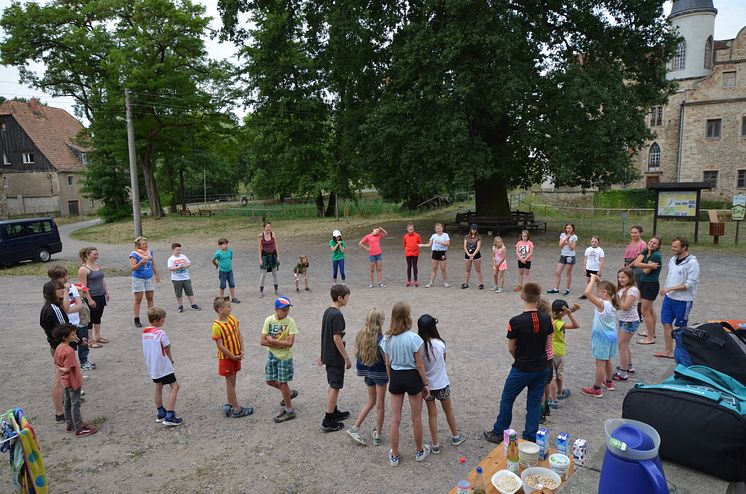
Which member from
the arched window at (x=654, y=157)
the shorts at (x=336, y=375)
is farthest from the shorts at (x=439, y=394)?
the arched window at (x=654, y=157)

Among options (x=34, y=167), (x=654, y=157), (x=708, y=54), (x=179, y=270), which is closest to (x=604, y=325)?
(x=179, y=270)

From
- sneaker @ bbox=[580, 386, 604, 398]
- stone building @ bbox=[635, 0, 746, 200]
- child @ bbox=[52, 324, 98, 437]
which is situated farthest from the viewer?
stone building @ bbox=[635, 0, 746, 200]

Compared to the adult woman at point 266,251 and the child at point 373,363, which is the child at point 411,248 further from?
the child at point 373,363

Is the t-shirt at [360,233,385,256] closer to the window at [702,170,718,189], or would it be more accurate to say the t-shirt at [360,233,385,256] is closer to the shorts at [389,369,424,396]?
the shorts at [389,369,424,396]

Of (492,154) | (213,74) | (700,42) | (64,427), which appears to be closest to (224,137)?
(213,74)

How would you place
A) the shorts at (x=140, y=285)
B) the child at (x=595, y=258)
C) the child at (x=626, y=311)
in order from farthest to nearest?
the child at (x=595, y=258) → the shorts at (x=140, y=285) → the child at (x=626, y=311)

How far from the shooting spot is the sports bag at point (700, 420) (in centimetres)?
317

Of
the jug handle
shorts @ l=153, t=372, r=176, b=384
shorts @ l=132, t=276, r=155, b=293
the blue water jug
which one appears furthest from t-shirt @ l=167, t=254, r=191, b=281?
the jug handle

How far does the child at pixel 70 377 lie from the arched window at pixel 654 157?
50.5 meters

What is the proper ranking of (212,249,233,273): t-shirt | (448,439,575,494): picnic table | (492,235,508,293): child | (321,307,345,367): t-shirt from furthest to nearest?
(492,235,508,293): child < (212,249,233,273): t-shirt < (321,307,345,367): t-shirt < (448,439,575,494): picnic table

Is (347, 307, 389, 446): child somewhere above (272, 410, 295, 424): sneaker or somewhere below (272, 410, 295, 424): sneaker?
above

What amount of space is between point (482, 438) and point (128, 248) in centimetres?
2547

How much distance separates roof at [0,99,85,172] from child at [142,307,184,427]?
49.7 metres

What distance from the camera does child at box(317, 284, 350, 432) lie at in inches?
223
